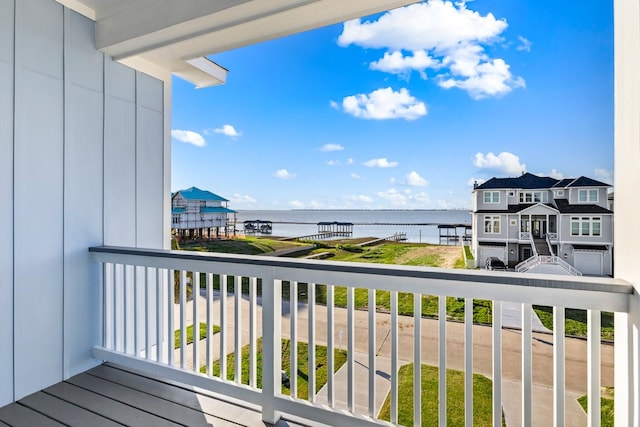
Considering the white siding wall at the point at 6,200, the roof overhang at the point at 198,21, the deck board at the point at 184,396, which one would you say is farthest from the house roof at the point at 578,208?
the white siding wall at the point at 6,200

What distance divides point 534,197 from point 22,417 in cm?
307

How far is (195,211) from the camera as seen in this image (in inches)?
126

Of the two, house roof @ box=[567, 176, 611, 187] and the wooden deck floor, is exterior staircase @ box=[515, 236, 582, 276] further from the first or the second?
the wooden deck floor

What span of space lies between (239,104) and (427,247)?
8.00 feet

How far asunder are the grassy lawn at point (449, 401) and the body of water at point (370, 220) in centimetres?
104

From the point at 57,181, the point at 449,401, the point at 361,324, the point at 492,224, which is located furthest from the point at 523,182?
the point at 57,181

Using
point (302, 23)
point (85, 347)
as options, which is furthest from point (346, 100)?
point (85, 347)

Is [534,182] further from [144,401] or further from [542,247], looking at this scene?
[144,401]

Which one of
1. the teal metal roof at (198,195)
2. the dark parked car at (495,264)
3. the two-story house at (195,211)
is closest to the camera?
the dark parked car at (495,264)

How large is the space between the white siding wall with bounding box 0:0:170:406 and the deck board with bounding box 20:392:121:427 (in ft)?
0.31

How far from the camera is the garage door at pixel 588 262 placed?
1528 mm

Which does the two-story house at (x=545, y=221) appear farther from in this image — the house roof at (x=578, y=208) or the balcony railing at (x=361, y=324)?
the balcony railing at (x=361, y=324)

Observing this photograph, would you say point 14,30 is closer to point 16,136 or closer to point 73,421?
point 16,136

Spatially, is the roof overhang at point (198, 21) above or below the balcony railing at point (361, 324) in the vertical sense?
above
